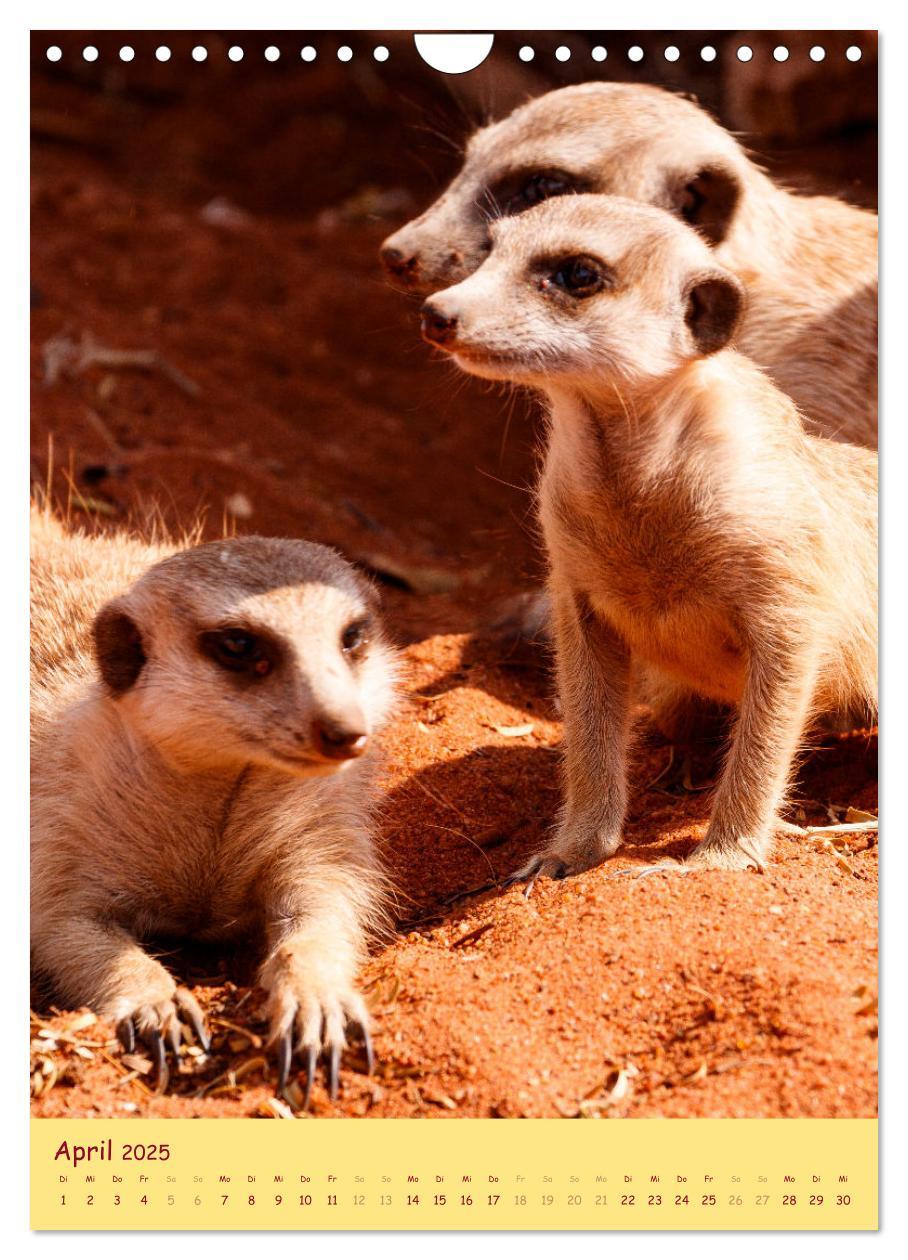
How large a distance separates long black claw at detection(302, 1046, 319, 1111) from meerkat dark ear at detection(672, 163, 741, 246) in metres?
2.51

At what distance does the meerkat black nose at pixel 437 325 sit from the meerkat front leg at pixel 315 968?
1042mm

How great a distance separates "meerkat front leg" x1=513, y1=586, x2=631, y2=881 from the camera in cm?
312

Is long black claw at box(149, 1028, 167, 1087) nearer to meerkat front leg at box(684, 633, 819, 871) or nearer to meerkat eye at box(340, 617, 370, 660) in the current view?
meerkat eye at box(340, 617, 370, 660)

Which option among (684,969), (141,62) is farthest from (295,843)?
(141,62)

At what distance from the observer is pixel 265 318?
6.29 meters

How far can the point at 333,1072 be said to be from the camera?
2.41 meters

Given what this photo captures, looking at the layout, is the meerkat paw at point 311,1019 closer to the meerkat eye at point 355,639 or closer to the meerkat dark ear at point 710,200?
the meerkat eye at point 355,639

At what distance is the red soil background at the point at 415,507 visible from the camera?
94.1 inches

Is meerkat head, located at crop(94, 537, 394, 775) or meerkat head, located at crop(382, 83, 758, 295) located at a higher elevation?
meerkat head, located at crop(382, 83, 758, 295)

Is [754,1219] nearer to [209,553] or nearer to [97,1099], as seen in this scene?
[97,1099]

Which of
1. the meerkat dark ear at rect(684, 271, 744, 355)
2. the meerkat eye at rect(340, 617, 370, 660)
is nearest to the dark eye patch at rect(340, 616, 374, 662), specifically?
the meerkat eye at rect(340, 617, 370, 660)

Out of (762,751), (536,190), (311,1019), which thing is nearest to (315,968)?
(311,1019)

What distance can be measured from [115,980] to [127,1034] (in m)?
0.12

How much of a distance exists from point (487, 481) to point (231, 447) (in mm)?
979
